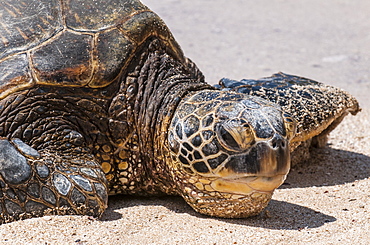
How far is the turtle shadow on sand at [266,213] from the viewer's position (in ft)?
11.0

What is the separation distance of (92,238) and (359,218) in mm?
1601

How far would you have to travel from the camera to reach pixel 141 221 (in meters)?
3.32

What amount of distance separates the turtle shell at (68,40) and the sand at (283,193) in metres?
0.93

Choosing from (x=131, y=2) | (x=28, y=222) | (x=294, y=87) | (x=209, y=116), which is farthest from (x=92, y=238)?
(x=294, y=87)

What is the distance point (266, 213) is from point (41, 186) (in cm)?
142

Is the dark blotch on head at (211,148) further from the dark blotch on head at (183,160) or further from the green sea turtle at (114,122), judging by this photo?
the dark blotch on head at (183,160)

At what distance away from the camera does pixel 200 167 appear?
331 cm

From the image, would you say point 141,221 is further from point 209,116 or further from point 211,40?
point 211,40

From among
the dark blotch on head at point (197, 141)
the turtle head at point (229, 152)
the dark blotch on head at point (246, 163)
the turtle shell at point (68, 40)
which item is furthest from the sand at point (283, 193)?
the turtle shell at point (68, 40)

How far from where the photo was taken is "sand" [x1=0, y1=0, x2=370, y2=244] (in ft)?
9.94

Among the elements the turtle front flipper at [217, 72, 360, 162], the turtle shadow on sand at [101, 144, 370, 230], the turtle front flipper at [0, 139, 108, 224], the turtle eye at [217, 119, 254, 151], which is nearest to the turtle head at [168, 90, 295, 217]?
the turtle eye at [217, 119, 254, 151]

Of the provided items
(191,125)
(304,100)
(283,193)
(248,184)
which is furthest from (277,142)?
(304,100)

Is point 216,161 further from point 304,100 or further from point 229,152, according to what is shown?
point 304,100

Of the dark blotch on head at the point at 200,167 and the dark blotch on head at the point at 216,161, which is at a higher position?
the dark blotch on head at the point at 216,161
